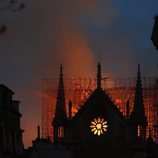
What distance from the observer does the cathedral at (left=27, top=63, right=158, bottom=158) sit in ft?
518

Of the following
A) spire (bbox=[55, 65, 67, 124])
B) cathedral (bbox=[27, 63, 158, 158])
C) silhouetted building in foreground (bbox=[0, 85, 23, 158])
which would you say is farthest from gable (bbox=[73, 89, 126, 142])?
silhouetted building in foreground (bbox=[0, 85, 23, 158])

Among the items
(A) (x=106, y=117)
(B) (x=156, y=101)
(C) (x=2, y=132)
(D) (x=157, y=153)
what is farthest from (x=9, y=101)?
(B) (x=156, y=101)

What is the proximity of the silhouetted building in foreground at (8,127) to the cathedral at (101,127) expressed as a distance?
84.8 metres

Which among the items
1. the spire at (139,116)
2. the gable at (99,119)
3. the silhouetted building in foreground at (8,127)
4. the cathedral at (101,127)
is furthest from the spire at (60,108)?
the silhouetted building in foreground at (8,127)

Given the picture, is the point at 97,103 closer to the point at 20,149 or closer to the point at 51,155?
the point at 51,155

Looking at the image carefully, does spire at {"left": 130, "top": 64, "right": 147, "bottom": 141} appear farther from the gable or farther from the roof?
the gable

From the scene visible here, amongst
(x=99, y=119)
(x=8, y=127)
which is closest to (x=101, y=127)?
(x=99, y=119)

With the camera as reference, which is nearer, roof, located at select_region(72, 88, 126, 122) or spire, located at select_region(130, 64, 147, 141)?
spire, located at select_region(130, 64, 147, 141)

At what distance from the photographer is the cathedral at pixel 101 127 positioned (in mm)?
158000

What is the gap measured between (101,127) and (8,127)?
3969 inches

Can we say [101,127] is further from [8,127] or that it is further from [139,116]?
[8,127]

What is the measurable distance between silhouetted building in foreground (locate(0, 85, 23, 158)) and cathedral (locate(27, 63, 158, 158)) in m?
84.8

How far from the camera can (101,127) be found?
165125 millimetres

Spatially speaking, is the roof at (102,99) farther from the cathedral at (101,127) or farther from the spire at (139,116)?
the spire at (139,116)
